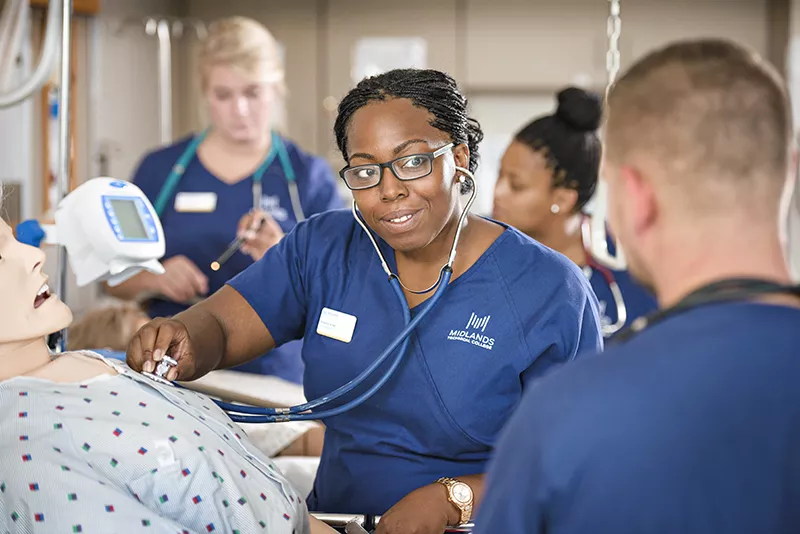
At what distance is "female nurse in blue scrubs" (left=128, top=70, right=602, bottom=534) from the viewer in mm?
1441

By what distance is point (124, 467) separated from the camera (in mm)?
1143

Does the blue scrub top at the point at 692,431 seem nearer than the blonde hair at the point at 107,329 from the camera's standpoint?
Yes

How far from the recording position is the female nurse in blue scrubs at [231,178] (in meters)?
2.49

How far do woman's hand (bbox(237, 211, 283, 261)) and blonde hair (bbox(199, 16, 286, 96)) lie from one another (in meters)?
0.45

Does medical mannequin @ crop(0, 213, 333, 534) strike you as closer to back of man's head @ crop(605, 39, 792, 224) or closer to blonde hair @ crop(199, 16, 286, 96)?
back of man's head @ crop(605, 39, 792, 224)

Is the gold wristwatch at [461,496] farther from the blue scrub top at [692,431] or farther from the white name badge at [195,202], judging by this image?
the white name badge at [195,202]

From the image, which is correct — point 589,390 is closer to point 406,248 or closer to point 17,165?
point 406,248

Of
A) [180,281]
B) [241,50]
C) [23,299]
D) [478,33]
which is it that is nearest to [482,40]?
[478,33]

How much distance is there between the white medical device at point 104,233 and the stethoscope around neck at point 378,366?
264mm

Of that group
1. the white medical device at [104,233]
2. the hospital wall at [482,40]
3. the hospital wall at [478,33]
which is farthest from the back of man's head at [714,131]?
the hospital wall at [478,33]

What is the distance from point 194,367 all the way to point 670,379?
0.91 meters

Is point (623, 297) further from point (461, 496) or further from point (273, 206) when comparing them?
point (461, 496)

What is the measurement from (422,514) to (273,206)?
138 centimetres

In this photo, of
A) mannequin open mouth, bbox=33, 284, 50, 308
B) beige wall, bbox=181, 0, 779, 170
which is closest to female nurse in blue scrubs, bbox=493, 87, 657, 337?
mannequin open mouth, bbox=33, 284, 50, 308
